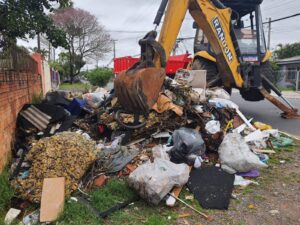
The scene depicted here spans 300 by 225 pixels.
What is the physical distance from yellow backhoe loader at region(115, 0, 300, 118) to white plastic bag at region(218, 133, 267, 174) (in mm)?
1421

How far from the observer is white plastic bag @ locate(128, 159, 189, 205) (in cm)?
389

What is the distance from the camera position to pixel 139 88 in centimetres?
446

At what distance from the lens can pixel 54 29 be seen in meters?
5.97

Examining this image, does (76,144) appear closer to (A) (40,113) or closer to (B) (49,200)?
(B) (49,200)

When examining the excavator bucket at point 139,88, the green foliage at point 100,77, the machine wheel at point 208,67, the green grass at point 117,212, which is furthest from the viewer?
the green foliage at point 100,77

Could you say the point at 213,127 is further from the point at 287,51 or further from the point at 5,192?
the point at 287,51

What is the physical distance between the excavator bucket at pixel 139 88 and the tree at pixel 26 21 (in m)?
1.85

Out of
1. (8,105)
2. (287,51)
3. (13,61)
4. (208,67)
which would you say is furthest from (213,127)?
(287,51)

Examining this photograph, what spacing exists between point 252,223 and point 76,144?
2.44 m

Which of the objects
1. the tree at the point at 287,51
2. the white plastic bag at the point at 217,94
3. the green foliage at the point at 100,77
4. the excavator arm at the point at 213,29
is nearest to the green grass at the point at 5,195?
the excavator arm at the point at 213,29

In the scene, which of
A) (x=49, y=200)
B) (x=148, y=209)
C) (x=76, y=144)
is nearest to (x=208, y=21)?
(x=76, y=144)

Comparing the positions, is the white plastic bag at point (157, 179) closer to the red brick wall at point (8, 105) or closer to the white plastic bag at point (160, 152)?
the white plastic bag at point (160, 152)

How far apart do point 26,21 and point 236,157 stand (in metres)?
3.85

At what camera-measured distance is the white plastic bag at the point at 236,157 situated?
4.87m
